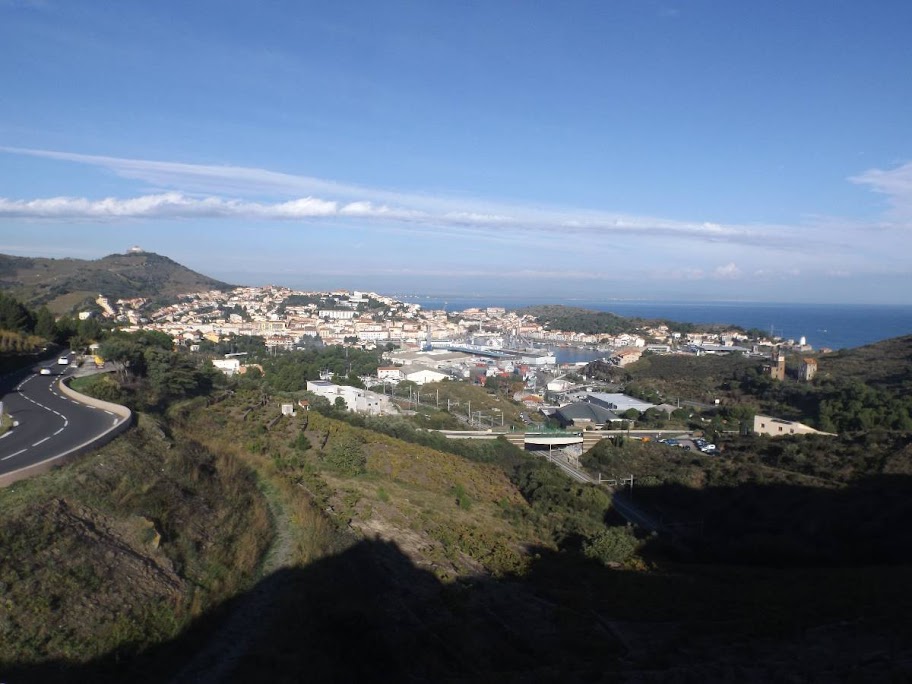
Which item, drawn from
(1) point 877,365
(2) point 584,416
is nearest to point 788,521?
(2) point 584,416

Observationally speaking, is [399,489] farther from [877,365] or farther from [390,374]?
[877,365]

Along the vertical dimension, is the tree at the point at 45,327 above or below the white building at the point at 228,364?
above

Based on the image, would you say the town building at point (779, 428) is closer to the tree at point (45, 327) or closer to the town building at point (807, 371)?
the town building at point (807, 371)

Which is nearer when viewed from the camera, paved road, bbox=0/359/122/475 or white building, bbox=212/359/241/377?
paved road, bbox=0/359/122/475

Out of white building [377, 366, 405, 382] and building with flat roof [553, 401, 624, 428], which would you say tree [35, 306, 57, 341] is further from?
building with flat roof [553, 401, 624, 428]

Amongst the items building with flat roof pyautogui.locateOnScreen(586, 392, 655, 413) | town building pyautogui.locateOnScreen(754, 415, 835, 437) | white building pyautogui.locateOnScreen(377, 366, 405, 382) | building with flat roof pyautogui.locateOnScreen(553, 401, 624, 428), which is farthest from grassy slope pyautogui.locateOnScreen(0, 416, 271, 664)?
white building pyautogui.locateOnScreen(377, 366, 405, 382)

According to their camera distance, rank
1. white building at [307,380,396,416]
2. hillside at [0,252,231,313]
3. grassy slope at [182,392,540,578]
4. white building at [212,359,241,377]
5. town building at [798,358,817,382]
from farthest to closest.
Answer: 1. hillside at [0,252,231,313]
2. town building at [798,358,817,382]
3. white building at [212,359,241,377]
4. white building at [307,380,396,416]
5. grassy slope at [182,392,540,578]

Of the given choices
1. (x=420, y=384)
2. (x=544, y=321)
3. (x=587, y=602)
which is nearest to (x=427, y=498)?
(x=587, y=602)

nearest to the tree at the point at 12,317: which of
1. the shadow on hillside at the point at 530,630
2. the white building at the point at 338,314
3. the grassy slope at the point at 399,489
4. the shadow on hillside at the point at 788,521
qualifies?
the grassy slope at the point at 399,489

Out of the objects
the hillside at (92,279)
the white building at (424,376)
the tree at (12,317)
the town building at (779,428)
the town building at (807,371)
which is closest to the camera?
the tree at (12,317)
